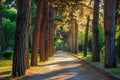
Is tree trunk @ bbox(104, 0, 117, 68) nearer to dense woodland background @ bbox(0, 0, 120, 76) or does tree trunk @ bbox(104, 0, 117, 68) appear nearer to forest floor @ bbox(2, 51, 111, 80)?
dense woodland background @ bbox(0, 0, 120, 76)

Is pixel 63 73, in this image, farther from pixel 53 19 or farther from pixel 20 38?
pixel 53 19

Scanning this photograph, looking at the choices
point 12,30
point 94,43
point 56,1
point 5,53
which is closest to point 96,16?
point 94,43

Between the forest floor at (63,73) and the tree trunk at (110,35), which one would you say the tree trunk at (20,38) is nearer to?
the forest floor at (63,73)

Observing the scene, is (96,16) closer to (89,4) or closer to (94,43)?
(94,43)

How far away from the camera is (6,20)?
78000 millimetres

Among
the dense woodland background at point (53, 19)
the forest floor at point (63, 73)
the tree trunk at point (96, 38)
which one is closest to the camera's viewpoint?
the forest floor at point (63, 73)

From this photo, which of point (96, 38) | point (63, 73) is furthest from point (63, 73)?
point (96, 38)

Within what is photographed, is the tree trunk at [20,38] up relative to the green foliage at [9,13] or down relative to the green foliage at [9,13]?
down

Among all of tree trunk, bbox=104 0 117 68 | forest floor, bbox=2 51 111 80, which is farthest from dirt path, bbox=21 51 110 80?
tree trunk, bbox=104 0 117 68

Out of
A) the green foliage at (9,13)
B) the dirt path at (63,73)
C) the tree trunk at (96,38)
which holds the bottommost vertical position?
the dirt path at (63,73)

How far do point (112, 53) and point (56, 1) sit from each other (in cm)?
1471

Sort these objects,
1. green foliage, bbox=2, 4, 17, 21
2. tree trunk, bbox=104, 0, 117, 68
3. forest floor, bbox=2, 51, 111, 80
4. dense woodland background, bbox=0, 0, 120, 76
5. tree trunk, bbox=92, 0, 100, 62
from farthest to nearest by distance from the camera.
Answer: green foliage, bbox=2, 4, 17, 21 < tree trunk, bbox=92, 0, 100, 62 < tree trunk, bbox=104, 0, 117, 68 < dense woodland background, bbox=0, 0, 120, 76 < forest floor, bbox=2, 51, 111, 80

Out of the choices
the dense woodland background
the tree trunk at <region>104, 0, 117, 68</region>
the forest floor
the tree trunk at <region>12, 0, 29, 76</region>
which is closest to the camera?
the forest floor

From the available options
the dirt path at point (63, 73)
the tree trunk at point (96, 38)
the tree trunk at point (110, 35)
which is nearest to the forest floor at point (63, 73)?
the dirt path at point (63, 73)
